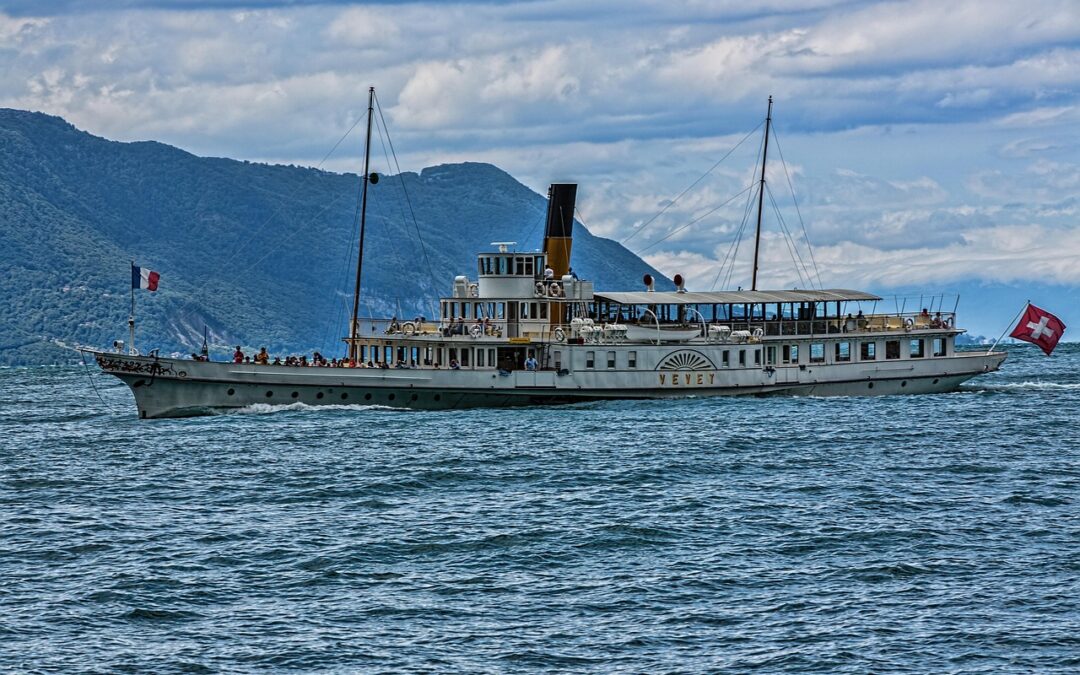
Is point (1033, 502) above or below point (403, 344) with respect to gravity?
below

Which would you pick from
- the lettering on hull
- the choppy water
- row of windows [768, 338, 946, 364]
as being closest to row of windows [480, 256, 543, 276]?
the lettering on hull

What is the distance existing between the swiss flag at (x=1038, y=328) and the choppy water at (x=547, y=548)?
12470mm

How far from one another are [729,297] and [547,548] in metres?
38.1

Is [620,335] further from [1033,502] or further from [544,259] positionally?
[1033,502]

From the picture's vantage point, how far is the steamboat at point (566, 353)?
63.5 m

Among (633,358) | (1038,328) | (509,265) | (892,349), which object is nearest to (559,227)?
(509,265)

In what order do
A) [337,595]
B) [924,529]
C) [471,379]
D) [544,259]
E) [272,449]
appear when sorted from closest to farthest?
1. [337,595]
2. [924,529]
3. [272,449]
4. [471,379]
5. [544,259]

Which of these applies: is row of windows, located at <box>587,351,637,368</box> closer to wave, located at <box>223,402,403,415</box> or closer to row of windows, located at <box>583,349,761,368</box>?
row of windows, located at <box>583,349,761,368</box>

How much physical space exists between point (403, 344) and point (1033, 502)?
32.8 m

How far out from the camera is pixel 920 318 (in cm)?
7381

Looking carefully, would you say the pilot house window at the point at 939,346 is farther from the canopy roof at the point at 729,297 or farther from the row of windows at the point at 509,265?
the row of windows at the point at 509,265

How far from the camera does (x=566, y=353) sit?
6562 cm

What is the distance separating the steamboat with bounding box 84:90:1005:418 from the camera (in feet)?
208

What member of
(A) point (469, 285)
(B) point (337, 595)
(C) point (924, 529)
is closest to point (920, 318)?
(A) point (469, 285)
